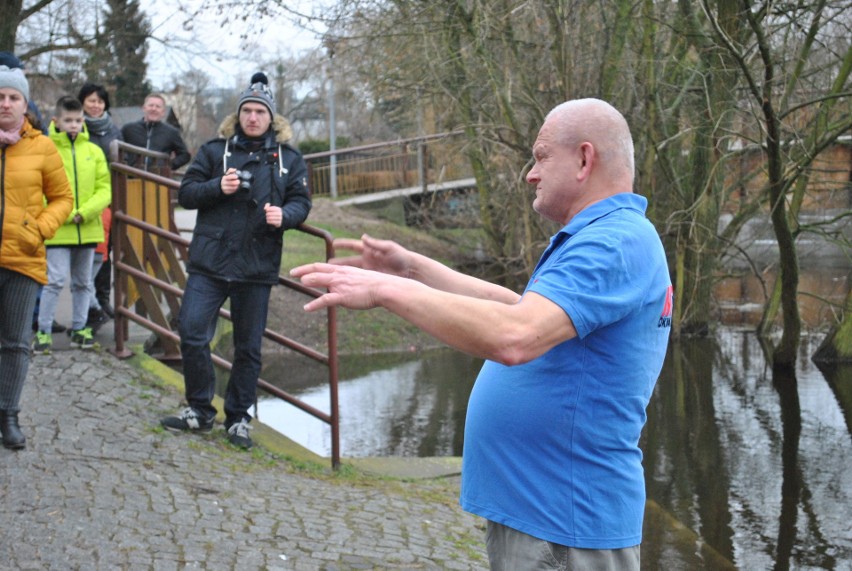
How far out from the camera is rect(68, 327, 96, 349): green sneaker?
7512 millimetres

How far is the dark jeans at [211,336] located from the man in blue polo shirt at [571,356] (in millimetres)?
3756

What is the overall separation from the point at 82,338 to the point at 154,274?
87cm

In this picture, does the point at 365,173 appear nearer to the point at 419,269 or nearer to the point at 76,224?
the point at 76,224

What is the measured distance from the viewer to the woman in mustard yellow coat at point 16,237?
5.50 m

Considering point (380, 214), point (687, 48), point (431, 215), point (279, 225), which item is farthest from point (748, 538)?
point (380, 214)

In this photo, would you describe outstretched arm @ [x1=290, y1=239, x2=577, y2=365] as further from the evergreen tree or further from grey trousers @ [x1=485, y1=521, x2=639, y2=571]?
the evergreen tree

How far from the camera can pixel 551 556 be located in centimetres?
251

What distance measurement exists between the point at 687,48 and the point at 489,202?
7369 mm

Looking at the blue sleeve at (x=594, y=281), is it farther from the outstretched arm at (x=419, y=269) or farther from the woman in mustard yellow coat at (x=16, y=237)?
the woman in mustard yellow coat at (x=16, y=237)

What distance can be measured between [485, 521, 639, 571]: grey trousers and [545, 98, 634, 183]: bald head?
35.5 inches

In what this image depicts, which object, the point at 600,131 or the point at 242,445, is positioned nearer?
the point at 600,131

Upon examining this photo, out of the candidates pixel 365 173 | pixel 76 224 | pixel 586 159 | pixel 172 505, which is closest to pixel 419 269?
pixel 586 159

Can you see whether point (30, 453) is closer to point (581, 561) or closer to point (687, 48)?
point (581, 561)

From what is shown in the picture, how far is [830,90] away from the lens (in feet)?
38.0
